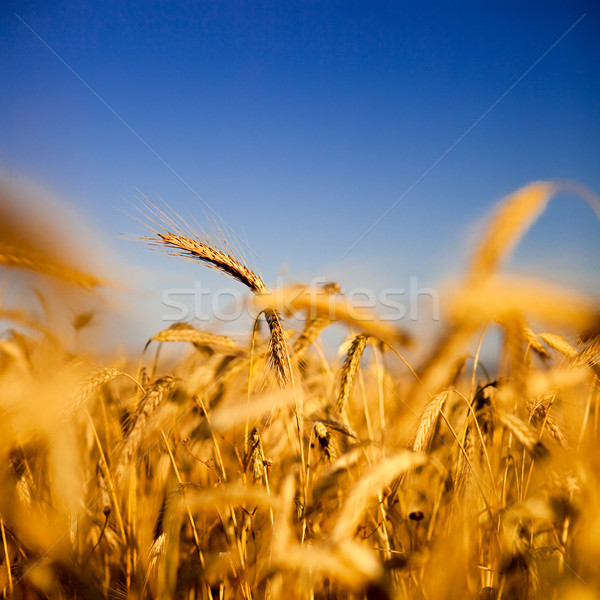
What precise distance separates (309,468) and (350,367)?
0.41m

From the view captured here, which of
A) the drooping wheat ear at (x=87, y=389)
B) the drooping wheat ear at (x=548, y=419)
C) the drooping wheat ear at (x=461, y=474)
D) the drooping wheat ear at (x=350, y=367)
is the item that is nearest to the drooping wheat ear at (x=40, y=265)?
the drooping wheat ear at (x=87, y=389)

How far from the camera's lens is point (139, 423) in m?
1.33

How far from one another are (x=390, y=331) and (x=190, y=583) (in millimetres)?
1276

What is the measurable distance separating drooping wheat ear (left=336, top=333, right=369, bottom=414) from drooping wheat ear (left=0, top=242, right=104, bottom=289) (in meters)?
1.25

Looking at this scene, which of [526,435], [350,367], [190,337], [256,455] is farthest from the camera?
[190,337]

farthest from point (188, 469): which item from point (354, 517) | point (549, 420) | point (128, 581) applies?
point (549, 420)

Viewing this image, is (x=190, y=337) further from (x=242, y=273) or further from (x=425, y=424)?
(x=425, y=424)

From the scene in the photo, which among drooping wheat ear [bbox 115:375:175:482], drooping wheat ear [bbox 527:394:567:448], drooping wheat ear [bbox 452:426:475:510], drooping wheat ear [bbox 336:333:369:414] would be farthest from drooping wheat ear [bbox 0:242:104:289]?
drooping wheat ear [bbox 527:394:567:448]

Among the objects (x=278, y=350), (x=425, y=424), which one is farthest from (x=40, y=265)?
(x=425, y=424)

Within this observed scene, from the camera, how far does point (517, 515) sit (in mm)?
1189

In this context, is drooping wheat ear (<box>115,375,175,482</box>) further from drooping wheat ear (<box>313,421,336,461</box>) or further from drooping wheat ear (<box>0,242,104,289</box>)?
drooping wheat ear (<box>0,242,104,289</box>)

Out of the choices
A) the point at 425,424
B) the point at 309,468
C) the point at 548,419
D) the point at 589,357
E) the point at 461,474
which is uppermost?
the point at 589,357

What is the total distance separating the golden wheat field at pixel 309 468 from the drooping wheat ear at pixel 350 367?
0.4 inches

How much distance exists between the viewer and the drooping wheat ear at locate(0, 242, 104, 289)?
1.73 meters
